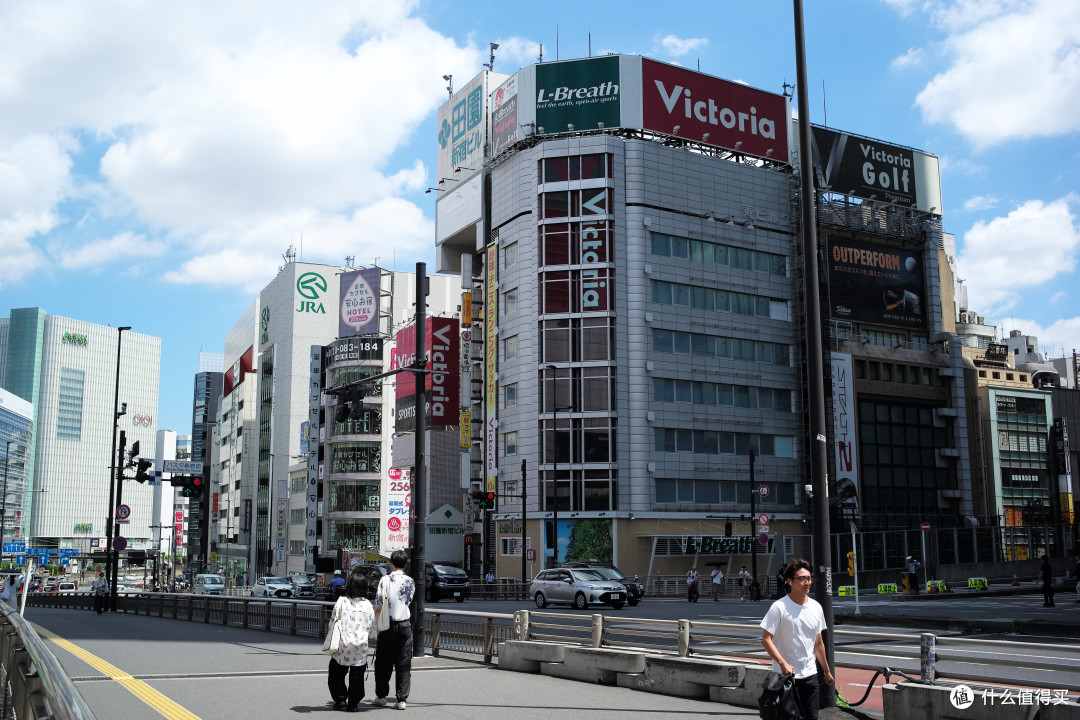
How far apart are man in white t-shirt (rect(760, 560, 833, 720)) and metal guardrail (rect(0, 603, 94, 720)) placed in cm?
539

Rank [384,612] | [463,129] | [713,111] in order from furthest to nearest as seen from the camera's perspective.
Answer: [463,129], [713,111], [384,612]

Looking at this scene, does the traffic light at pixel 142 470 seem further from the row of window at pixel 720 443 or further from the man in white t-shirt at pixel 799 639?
the row of window at pixel 720 443

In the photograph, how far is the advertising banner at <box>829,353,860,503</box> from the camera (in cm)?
6384

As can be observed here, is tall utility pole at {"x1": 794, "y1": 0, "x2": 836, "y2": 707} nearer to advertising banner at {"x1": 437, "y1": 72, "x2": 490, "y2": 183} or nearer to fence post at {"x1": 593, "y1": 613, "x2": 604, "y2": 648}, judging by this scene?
fence post at {"x1": 593, "y1": 613, "x2": 604, "y2": 648}

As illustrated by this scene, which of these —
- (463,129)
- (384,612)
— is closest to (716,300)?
(463,129)

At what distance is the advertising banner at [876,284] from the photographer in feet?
224

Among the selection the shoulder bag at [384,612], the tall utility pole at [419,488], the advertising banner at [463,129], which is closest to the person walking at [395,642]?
the shoulder bag at [384,612]

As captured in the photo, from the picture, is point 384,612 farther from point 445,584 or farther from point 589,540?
point 589,540

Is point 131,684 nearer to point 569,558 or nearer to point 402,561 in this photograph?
point 402,561

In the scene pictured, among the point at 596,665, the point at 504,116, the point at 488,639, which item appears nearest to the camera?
the point at 596,665

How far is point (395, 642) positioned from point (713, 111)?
57907 millimetres

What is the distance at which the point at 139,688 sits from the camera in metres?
13.7

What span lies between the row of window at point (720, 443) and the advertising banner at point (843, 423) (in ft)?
9.90

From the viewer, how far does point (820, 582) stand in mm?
11672
